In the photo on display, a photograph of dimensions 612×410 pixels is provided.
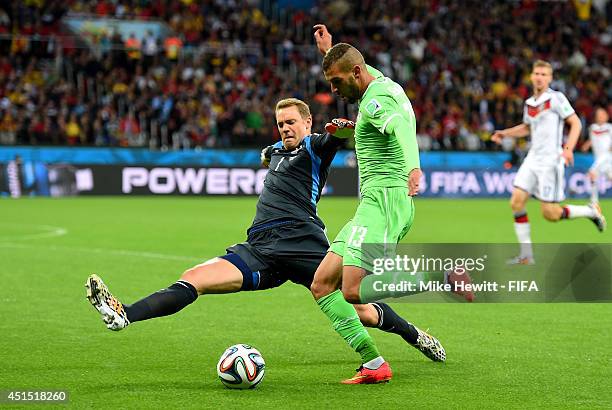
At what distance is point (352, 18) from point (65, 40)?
10919 millimetres

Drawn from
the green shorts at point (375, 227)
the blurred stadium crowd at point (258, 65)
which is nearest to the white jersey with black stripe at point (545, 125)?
the green shorts at point (375, 227)

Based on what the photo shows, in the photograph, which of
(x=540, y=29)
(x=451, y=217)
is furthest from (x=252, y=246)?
(x=540, y=29)

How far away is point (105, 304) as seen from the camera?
6.02 m

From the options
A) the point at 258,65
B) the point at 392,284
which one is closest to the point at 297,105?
the point at 392,284

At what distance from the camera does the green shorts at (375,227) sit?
6.20 metres

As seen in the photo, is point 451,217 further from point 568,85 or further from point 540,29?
point 540,29

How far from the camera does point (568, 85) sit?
1419 inches

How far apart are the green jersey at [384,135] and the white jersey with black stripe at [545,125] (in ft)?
24.0

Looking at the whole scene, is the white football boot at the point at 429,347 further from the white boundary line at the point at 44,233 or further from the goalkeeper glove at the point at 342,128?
the white boundary line at the point at 44,233

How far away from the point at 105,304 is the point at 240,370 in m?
0.88

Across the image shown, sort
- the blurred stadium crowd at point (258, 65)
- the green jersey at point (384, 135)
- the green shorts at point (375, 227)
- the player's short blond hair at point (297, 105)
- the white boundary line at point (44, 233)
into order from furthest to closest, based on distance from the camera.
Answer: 1. the blurred stadium crowd at point (258, 65)
2. the white boundary line at point (44, 233)
3. the player's short blond hair at point (297, 105)
4. the green shorts at point (375, 227)
5. the green jersey at point (384, 135)

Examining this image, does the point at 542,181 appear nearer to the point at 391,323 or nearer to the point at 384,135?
the point at 391,323

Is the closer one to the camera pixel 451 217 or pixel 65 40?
pixel 451 217

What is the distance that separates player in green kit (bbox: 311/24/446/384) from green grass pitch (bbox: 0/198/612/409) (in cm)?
43
